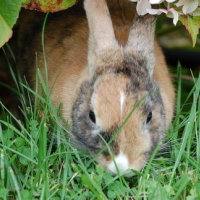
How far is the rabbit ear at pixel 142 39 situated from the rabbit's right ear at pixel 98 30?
120 mm

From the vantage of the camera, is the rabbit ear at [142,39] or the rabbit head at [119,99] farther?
the rabbit ear at [142,39]

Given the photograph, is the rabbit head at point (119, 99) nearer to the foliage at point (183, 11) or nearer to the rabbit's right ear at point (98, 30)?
the rabbit's right ear at point (98, 30)

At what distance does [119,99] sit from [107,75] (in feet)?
0.90

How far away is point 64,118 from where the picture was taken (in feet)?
11.4

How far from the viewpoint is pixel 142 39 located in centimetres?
341

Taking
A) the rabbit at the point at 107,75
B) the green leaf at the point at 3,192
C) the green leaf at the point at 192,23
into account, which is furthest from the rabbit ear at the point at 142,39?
the green leaf at the point at 3,192

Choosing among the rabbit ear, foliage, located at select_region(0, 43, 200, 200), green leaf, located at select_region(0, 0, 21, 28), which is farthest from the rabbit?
green leaf, located at select_region(0, 0, 21, 28)

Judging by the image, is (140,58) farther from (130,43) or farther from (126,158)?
(126,158)

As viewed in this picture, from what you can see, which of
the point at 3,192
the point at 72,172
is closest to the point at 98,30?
the point at 72,172

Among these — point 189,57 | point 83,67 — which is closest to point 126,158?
point 83,67

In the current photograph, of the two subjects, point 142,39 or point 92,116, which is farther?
point 142,39

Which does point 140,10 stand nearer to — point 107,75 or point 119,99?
point 107,75

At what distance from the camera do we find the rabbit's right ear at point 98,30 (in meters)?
3.36

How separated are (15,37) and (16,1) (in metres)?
1.64
